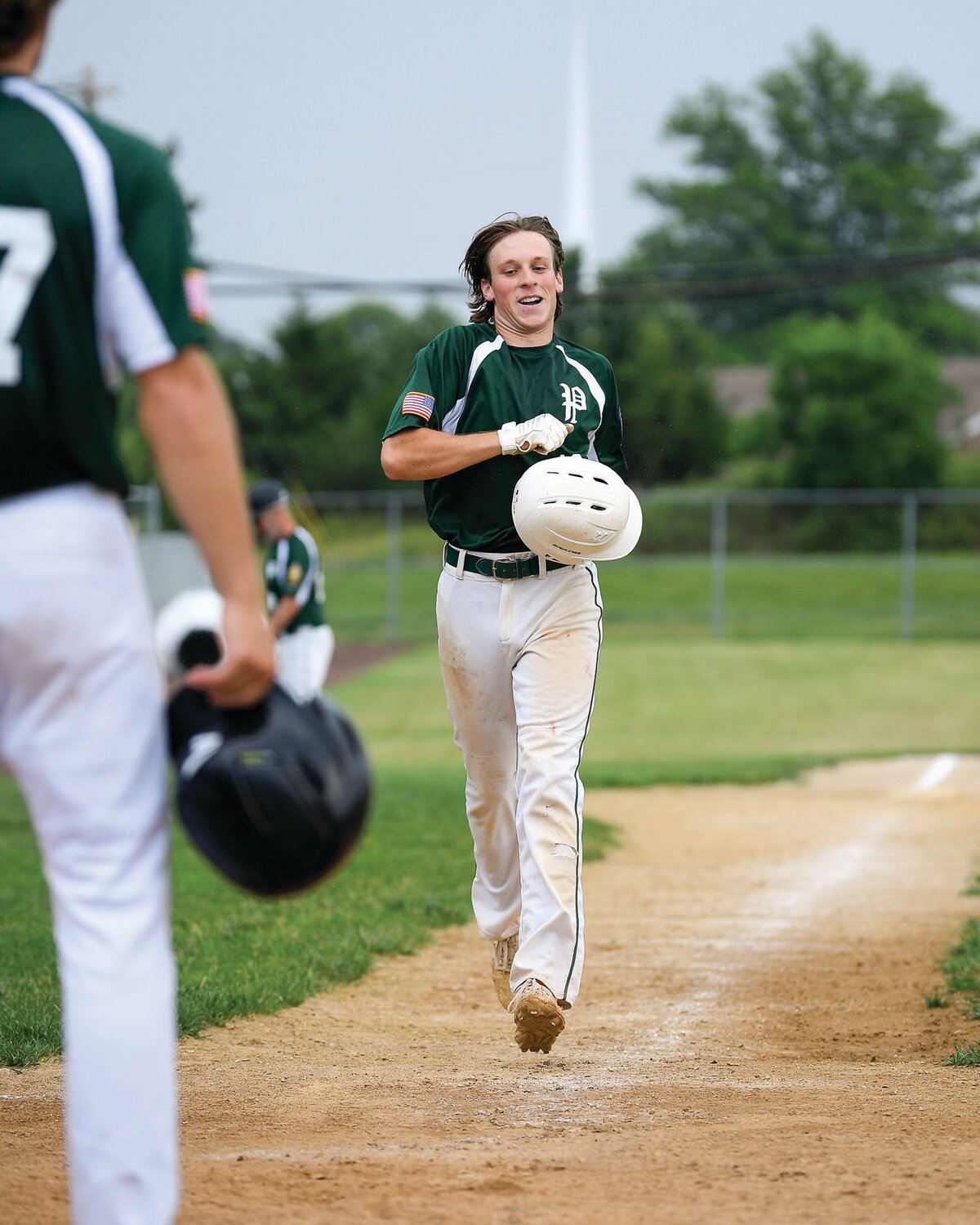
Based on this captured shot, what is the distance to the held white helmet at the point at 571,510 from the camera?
4211 mm

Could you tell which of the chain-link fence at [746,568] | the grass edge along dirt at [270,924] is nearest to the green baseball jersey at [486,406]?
the grass edge along dirt at [270,924]

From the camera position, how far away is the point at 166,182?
2367 millimetres

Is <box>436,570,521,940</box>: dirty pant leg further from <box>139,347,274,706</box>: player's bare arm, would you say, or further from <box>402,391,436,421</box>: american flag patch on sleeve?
<box>139,347,274,706</box>: player's bare arm

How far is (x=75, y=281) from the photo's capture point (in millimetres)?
2291

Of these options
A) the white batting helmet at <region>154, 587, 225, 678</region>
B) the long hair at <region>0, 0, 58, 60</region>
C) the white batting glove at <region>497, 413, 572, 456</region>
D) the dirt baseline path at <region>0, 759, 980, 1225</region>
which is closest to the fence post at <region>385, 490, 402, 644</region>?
the dirt baseline path at <region>0, 759, 980, 1225</region>

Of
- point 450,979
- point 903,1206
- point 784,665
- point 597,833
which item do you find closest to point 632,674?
point 784,665

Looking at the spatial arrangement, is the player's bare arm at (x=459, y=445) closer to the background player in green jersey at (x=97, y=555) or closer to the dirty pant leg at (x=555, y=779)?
the dirty pant leg at (x=555, y=779)

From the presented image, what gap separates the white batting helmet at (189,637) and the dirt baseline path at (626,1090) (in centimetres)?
108

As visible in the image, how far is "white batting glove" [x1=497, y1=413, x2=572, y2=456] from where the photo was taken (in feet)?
14.1

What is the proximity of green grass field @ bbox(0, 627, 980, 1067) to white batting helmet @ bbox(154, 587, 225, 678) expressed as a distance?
2.06 metres

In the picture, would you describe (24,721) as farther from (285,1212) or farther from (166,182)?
(285,1212)

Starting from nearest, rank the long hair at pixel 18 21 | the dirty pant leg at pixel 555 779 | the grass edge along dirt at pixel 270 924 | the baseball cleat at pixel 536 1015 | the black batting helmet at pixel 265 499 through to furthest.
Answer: the long hair at pixel 18 21
the baseball cleat at pixel 536 1015
the dirty pant leg at pixel 555 779
the grass edge along dirt at pixel 270 924
the black batting helmet at pixel 265 499

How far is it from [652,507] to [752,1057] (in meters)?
31.1

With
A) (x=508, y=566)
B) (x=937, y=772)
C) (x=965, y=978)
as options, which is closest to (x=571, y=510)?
(x=508, y=566)
